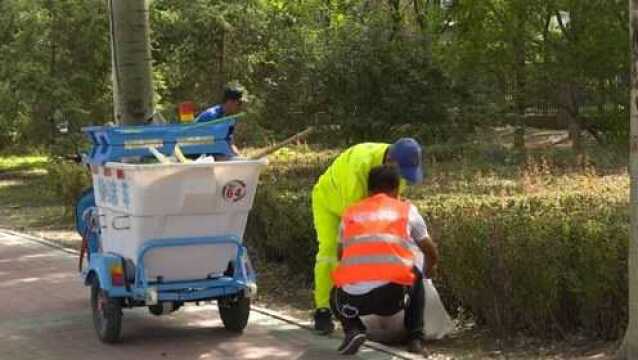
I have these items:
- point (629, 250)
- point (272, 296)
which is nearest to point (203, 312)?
point (272, 296)

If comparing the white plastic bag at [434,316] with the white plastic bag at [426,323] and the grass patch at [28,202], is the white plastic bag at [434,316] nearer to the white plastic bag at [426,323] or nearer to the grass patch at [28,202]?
the white plastic bag at [426,323]

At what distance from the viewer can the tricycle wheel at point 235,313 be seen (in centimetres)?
748

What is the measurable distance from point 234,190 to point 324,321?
1.17 m

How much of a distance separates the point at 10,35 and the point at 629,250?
19.2 m

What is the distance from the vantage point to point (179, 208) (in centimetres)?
691

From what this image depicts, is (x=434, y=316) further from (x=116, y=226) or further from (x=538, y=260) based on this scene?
(x=116, y=226)

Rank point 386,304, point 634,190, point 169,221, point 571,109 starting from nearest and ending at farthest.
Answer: point 634,190
point 386,304
point 169,221
point 571,109

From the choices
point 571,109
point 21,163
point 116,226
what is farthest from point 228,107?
point 21,163

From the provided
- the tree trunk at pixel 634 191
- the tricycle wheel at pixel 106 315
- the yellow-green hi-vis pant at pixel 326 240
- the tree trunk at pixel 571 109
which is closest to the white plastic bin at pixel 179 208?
the tricycle wheel at pixel 106 315

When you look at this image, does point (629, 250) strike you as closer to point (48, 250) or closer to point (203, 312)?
point (203, 312)

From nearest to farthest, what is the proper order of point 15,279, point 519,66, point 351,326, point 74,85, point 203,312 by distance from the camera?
point 351,326, point 203,312, point 15,279, point 519,66, point 74,85

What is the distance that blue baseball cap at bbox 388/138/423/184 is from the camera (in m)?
6.58

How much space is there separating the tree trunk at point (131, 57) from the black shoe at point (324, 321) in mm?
4698

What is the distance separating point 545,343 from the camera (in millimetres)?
6613
